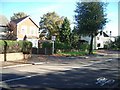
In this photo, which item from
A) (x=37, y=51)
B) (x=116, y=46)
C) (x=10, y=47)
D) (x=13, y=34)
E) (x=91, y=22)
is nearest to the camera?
(x=10, y=47)

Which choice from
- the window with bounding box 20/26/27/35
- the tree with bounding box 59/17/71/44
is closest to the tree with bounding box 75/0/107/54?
the tree with bounding box 59/17/71/44

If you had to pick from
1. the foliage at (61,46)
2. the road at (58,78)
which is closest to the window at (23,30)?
the foliage at (61,46)

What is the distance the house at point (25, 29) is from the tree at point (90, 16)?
10920 millimetres

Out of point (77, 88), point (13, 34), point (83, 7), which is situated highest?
point (83, 7)

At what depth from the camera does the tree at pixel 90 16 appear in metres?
46.8

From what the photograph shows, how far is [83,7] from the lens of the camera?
47250mm

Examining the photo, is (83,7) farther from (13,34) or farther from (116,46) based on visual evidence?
(116,46)

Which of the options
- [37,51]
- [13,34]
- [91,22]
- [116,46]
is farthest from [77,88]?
[116,46]

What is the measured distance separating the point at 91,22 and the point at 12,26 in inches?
702

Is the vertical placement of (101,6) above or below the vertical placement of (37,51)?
above

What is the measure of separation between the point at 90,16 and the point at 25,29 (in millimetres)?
15643

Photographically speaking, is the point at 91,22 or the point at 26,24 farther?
the point at 26,24

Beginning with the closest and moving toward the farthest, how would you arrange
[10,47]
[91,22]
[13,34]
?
[10,47], [91,22], [13,34]

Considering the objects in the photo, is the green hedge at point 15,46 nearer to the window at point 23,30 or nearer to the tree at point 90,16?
the tree at point 90,16
